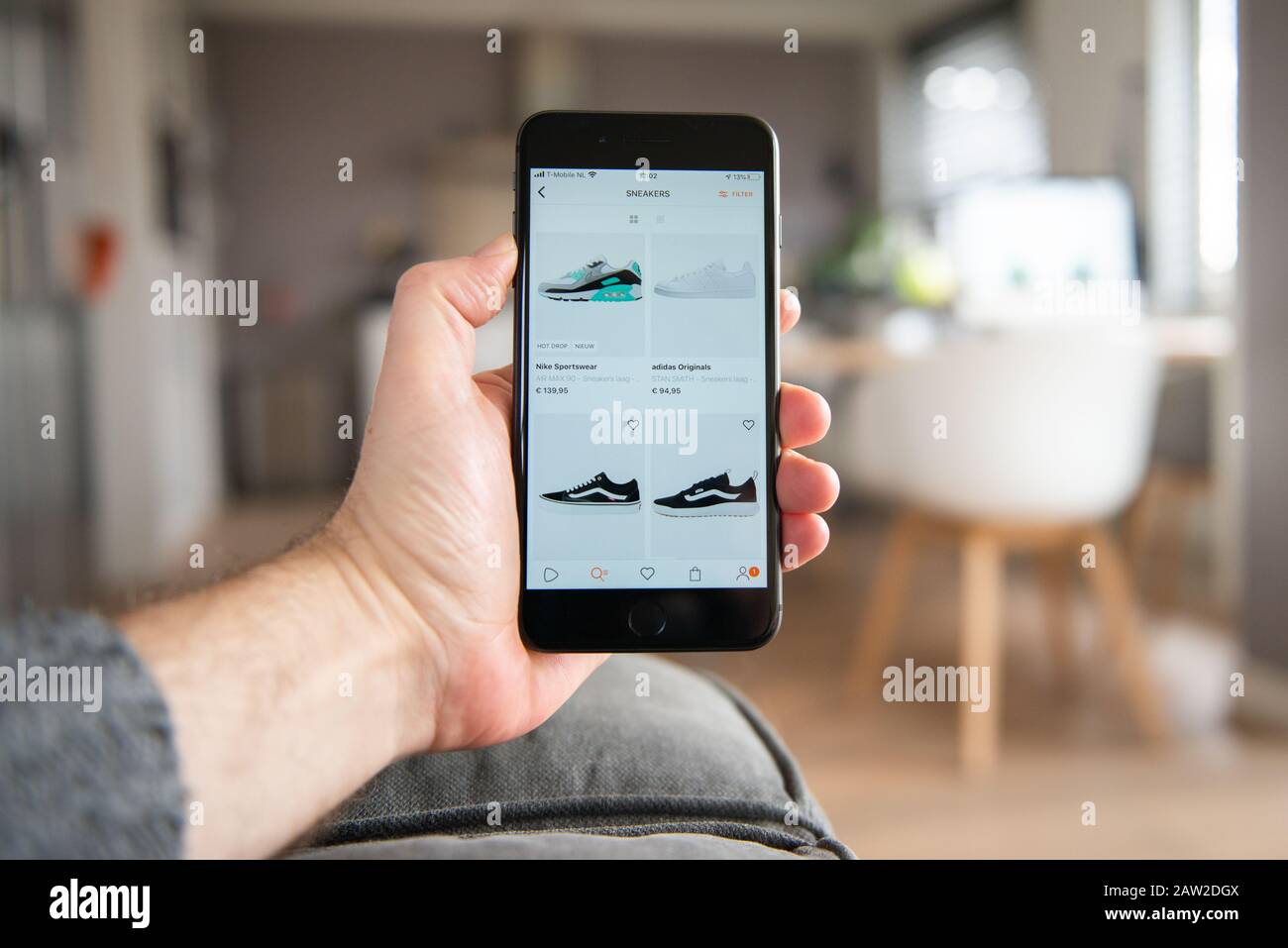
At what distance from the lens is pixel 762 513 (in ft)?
1.78

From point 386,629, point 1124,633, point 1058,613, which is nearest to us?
point 386,629

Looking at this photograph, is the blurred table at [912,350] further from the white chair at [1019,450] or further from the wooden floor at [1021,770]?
the wooden floor at [1021,770]

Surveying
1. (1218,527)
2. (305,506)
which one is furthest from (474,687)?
(305,506)

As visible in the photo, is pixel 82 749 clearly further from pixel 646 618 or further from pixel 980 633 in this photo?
pixel 980 633

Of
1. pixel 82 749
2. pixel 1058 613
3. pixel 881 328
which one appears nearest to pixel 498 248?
pixel 82 749

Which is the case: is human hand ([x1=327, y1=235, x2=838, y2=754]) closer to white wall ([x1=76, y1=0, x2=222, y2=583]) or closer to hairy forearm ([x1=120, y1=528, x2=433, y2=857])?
hairy forearm ([x1=120, y1=528, x2=433, y2=857])

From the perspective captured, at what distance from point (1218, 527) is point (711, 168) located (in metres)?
2.55

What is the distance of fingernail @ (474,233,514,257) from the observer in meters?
0.51

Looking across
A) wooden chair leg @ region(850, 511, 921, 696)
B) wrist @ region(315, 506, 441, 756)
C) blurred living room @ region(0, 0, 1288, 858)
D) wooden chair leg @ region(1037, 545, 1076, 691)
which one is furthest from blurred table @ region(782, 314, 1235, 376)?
wrist @ region(315, 506, 441, 756)

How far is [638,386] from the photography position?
526 mm

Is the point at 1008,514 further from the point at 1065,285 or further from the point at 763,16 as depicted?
the point at 763,16

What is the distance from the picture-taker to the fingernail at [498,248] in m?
0.51

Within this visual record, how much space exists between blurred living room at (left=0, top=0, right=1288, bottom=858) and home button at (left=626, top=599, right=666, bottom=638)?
0.18 metres

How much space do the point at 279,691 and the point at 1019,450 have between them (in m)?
1.40
